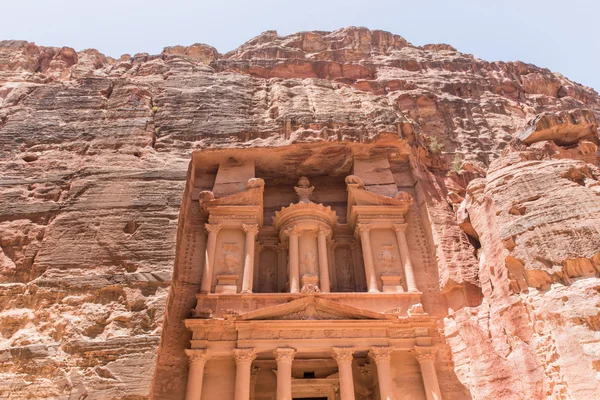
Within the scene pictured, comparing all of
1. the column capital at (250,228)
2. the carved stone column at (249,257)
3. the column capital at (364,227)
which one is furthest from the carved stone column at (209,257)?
Answer: the column capital at (364,227)

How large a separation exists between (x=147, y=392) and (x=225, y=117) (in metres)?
9.23

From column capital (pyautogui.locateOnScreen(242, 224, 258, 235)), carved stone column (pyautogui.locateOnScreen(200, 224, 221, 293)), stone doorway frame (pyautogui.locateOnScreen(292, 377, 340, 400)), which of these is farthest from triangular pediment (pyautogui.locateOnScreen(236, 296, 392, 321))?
column capital (pyautogui.locateOnScreen(242, 224, 258, 235))

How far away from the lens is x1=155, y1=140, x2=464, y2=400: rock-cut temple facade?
10.4 m

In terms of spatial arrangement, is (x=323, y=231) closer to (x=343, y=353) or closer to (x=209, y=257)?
(x=209, y=257)

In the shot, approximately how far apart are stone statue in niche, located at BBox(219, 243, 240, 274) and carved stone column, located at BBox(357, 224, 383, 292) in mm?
3634

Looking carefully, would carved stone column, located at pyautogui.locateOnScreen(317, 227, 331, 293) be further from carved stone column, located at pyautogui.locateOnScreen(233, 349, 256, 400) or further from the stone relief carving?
carved stone column, located at pyautogui.locateOnScreen(233, 349, 256, 400)

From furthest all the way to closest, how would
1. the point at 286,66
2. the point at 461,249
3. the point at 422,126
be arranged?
1. the point at 286,66
2. the point at 422,126
3. the point at 461,249

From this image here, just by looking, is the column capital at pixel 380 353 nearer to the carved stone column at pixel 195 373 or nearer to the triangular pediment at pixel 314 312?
the triangular pediment at pixel 314 312

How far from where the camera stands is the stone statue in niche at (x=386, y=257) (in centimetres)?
1259

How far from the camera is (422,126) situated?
59.4 ft

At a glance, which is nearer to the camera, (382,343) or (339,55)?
(382,343)

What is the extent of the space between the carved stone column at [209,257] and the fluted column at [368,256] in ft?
13.9

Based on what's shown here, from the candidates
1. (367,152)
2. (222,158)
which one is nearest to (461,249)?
(367,152)

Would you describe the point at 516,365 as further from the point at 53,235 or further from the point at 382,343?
the point at 53,235
